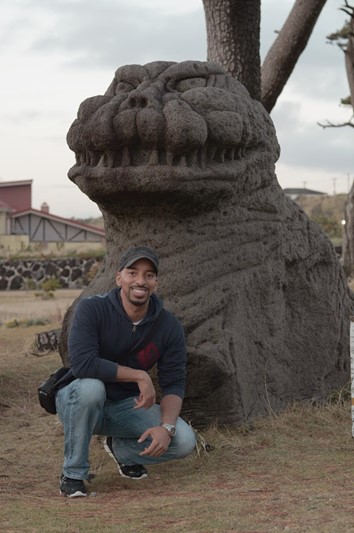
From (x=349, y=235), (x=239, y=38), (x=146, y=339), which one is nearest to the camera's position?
(x=146, y=339)

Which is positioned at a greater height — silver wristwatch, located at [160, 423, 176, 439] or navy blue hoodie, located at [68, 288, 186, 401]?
navy blue hoodie, located at [68, 288, 186, 401]

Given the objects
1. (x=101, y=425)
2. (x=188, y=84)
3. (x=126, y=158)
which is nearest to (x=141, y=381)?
(x=101, y=425)

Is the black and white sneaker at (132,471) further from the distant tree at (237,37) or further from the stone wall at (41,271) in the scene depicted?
the stone wall at (41,271)

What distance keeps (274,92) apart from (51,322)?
479 cm

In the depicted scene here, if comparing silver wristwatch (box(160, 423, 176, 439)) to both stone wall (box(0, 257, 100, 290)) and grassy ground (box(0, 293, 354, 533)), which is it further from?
stone wall (box(0, 257, 100, 290))

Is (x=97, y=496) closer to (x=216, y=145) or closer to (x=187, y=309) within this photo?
(x=187, y=309)

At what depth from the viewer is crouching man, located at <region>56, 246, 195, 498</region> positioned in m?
4.32

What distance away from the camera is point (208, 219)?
558cm

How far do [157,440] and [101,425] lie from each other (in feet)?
1.39

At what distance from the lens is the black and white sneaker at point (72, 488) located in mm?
4273

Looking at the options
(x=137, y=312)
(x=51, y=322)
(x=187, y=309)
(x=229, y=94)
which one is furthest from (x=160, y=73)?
(x=51, y=322)

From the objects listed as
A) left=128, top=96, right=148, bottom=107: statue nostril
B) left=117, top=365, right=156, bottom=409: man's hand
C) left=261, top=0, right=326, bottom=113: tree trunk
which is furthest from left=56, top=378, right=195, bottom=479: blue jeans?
left=261, top=0, right=326, bottom=113: tree trunk

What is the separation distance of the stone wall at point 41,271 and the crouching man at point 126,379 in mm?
23869

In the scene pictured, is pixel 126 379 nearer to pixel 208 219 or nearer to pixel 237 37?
pixel 208 219
